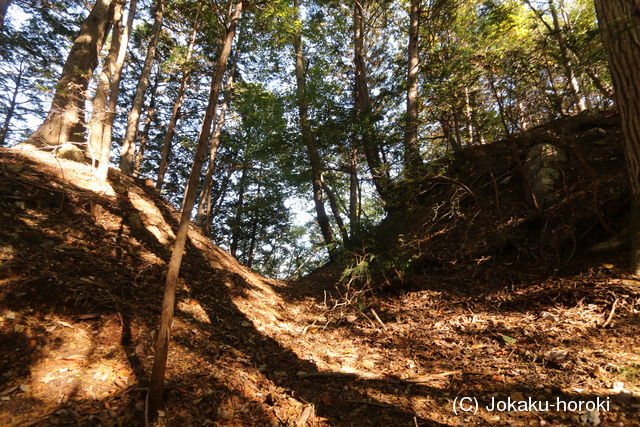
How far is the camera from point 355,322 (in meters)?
5.04

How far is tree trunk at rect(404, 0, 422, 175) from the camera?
641 centimetres

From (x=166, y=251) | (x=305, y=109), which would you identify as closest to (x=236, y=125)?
(x=305, y=109)

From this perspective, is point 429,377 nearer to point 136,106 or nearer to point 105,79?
point 105,79

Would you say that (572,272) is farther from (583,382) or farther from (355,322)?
(355,322)

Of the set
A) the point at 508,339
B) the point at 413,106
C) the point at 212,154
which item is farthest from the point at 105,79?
the point at 508,339

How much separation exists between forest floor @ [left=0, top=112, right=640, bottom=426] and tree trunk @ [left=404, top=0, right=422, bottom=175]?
271cm

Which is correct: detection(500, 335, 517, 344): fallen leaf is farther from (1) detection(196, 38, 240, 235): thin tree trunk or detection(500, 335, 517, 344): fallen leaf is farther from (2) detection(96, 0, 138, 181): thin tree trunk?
(1) detection(196, 38, 240, 235): thin tree trunk

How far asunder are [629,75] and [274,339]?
239 inches

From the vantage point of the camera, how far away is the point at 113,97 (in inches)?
232

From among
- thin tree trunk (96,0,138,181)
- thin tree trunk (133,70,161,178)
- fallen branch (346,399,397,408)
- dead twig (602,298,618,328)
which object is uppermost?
thin tree trunk (133,70,161,178)

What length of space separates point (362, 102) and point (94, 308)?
991 cm

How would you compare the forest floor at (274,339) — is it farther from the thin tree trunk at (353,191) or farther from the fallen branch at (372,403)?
the thin tree trunk at (353,191)

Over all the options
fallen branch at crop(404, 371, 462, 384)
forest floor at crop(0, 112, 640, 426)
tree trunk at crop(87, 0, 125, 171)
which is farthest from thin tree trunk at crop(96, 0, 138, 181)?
fallen branch at crop(404, 371, 462, 384)

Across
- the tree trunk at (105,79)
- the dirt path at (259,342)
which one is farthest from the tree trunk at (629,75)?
the tree trunk at (105,79)
